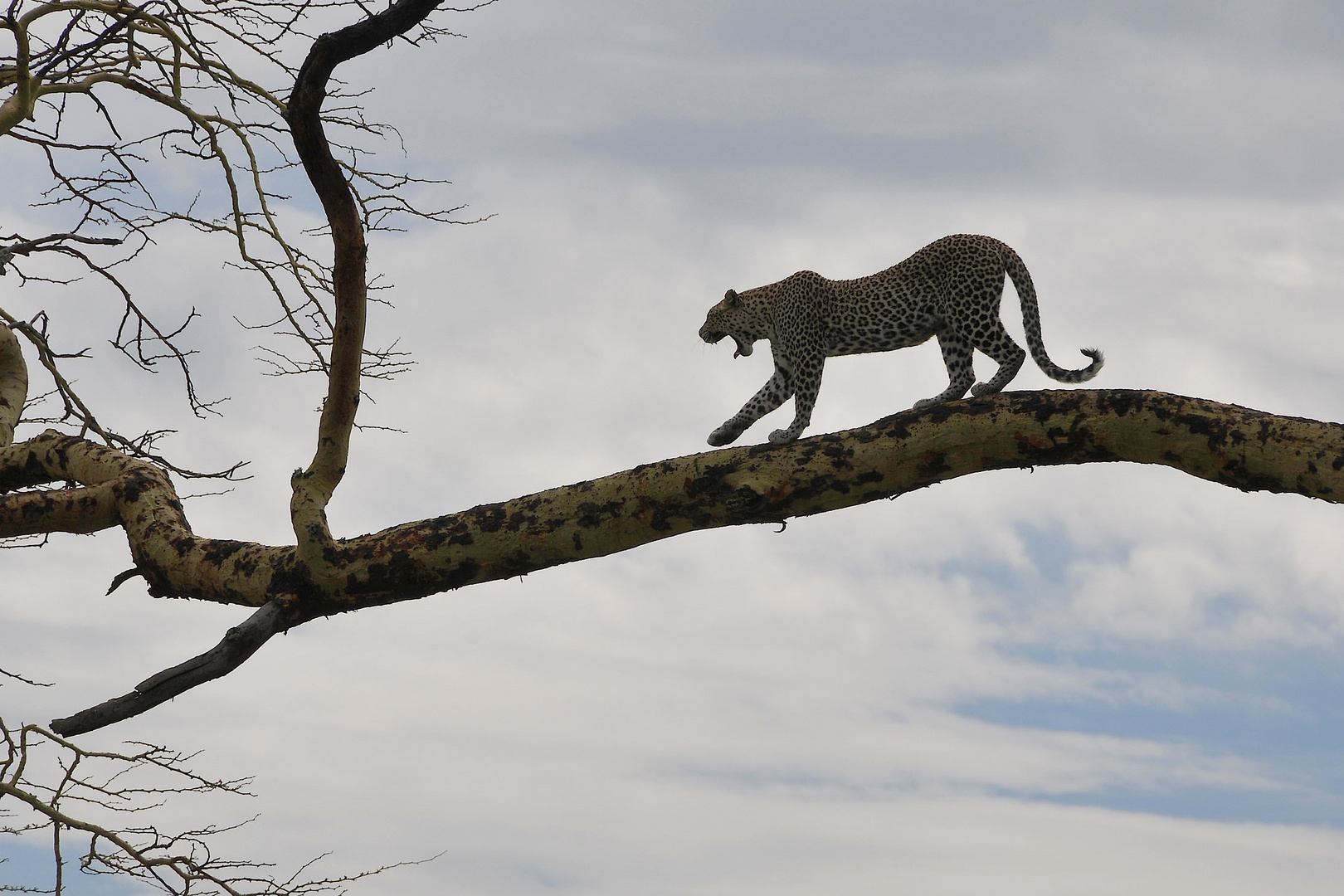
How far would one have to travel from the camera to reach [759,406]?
803 cm

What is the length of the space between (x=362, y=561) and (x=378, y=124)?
4016 millimetres

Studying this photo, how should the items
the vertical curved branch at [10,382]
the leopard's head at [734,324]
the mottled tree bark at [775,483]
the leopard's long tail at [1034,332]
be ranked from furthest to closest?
the vertical curved branch at [10,382]
the leopard's head at [734,324]
the leopard's long tail at [1034,332]
the mottled tree bark at [775,483]

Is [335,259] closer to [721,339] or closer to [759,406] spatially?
[759,406]

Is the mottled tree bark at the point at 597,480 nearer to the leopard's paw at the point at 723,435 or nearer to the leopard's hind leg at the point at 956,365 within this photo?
the leopard's hind leg at the point at 956,365

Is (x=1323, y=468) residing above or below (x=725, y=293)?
below

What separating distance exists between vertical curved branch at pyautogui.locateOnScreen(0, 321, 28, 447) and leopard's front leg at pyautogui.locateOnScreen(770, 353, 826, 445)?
634cm

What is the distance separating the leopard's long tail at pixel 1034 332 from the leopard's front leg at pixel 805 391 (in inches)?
52.1

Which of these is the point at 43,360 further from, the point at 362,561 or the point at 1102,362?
the point at 1102,362

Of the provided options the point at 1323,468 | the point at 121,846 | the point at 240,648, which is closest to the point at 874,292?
the point at 1323,468

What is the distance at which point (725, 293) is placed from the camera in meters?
9.12

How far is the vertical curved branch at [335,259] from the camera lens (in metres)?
6.03

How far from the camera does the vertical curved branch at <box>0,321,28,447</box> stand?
952cm

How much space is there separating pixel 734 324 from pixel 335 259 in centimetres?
332

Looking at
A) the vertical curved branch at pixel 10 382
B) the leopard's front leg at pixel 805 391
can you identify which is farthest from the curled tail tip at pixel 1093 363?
the vertical curved branch at pixel 10 382
